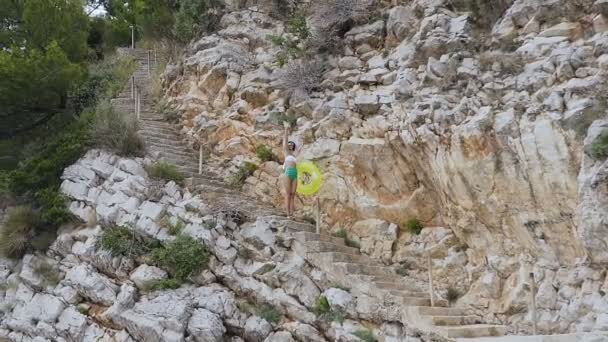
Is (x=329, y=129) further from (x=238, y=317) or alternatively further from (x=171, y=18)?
(x=171, y=18)

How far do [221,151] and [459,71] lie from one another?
503 cm

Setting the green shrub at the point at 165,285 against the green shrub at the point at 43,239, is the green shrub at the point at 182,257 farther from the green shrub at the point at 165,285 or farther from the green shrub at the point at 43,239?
the green shrub at the point at 43,239

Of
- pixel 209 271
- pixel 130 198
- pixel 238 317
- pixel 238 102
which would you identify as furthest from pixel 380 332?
pixel 238 102

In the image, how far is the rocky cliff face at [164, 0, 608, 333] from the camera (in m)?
7.77

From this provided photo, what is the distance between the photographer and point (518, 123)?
8.40 m

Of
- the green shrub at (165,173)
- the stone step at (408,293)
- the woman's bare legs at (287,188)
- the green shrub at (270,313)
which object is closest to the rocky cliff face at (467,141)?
the stone step at (408,293)

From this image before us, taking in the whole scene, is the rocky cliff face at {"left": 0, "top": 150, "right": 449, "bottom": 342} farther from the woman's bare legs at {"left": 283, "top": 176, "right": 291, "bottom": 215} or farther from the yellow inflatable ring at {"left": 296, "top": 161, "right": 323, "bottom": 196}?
the yellow inflatable ring at {"left": 296, "top": 161, "right": 323, "bottom": 196}

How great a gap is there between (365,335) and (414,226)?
7.59 ft

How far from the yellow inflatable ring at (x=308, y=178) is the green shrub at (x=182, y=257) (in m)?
1.94

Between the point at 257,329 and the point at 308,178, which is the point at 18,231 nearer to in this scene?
the point at 257,329

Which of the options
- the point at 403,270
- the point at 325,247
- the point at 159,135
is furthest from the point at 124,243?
the point at 403,270

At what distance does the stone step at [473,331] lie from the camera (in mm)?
7789

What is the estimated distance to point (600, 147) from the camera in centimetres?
723

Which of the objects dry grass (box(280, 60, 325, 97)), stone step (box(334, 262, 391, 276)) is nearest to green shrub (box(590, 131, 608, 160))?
stone step (box(334, 262, 391, 276))
